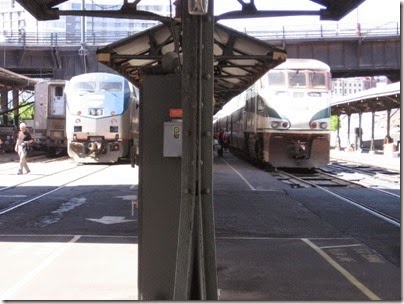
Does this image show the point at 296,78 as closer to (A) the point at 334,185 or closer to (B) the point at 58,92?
(A) the point at 334,185

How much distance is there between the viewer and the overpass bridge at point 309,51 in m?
42.1

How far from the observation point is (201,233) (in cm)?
483

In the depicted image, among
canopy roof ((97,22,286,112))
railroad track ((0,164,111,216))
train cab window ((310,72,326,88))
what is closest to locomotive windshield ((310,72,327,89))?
train cab window ((310,72,326,88))

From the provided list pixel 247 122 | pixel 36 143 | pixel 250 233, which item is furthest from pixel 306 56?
pixel 250 233

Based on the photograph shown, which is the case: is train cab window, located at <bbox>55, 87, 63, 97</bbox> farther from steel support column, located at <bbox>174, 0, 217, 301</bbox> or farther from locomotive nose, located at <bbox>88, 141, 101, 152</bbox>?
steel support column, located at <bbox>174, 0, 217, 301</bbox>

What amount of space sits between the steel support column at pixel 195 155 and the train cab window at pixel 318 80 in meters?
18.2

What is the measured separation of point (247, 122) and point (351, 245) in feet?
61.6

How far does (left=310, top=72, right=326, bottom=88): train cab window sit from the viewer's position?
2250 cm

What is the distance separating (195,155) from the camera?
4750 millimetres

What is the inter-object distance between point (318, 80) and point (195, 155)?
18598 millimetres

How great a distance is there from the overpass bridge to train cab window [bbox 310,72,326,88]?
64.1 ft

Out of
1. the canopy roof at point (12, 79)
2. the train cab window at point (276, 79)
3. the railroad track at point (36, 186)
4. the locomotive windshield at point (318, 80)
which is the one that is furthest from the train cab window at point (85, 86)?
the locomotive windshield at point (318, 80)

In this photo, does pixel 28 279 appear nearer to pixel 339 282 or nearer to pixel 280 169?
pixel 339 282

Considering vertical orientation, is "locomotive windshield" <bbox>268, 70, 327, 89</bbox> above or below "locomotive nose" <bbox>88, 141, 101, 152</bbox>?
above
